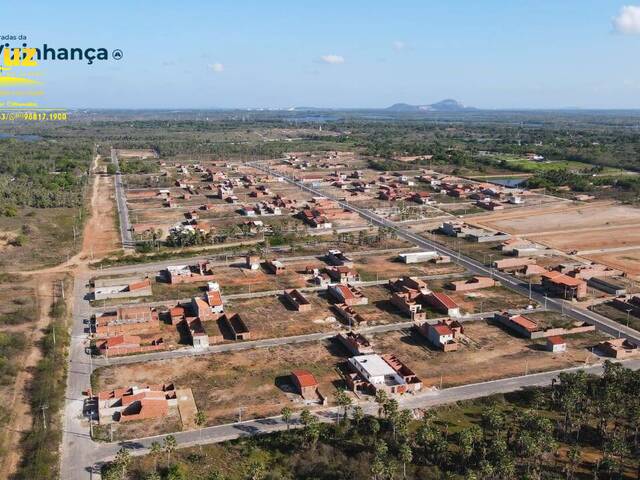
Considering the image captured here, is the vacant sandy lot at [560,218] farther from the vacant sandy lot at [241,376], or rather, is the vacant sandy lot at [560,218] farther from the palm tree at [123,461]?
the palm tree at [123,461]

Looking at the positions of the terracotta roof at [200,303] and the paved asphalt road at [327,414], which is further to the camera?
the terracotta roof at [200,303]

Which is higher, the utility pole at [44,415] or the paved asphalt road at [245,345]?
the paved asphalt road at [245,345]

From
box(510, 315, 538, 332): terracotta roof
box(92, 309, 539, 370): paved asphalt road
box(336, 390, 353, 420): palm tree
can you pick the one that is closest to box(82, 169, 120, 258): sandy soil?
box(92, 309, 539, 370): paved asphalt road

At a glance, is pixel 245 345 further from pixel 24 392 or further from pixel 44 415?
pixel 24 392

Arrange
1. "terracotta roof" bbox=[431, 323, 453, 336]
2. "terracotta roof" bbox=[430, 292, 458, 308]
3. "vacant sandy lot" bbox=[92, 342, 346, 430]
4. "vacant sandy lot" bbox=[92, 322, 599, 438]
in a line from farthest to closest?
"terracotta roof" bbox=[430, 292, 458, 308], "terracotta roof" bbox=[431, 323, 453, 336], "vacant sandy lot" bbox=[92, 322, 599, 438], "vacant sandy lot" bbox=[92, 342, 346, 430]

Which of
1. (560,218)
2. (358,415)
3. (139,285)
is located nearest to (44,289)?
(139,285)

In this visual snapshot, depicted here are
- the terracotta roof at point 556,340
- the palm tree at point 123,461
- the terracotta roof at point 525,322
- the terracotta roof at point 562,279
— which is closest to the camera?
the palm tree at point 123,461

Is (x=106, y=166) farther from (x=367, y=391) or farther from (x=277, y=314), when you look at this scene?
(x=367, y=391)

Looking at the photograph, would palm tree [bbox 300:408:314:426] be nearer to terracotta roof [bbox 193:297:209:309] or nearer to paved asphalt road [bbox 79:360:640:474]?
paved asphalt road [bbox 79:360:640:474]

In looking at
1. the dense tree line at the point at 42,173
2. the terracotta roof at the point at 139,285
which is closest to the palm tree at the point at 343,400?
the terracotta roof at the point at 139,285

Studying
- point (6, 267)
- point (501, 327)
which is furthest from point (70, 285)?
point (501, 327)
